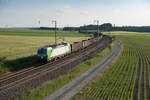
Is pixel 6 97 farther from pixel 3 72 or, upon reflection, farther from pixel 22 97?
pixel 3 72

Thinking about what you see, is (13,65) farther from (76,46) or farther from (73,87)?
(76,46)

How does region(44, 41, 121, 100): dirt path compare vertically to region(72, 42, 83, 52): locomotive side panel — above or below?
below

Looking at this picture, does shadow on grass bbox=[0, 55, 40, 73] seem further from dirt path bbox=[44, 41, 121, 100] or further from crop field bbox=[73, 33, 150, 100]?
crop field bbox=[73, 33, 150, 100]

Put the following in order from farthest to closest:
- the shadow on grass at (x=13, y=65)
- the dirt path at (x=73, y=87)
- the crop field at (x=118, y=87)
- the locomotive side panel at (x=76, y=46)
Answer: the locomotive side panel at (x=76, y=46) < the shadow on grass at (x=13, y=65) < the crop field at (x=118, y=87) < the dirt path at (x=73, y=87)

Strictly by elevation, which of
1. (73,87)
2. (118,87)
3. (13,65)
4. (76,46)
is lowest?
(118,87)

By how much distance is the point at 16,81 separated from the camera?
22.2 metres

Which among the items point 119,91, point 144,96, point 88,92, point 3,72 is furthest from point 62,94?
point 3,72

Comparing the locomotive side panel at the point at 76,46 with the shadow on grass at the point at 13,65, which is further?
the locomotive side panel at the point at 76,46

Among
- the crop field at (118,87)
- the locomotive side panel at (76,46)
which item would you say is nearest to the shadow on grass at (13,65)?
the crop field at (118,87)

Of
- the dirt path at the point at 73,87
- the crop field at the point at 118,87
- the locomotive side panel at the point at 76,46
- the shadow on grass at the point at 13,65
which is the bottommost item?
the crop field at the point at 118,87

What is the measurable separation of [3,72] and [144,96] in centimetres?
2283

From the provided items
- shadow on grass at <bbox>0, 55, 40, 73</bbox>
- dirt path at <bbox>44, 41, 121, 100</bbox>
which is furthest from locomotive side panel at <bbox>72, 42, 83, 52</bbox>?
dirt path at <bbox>44, 41, 121, 100</bbox>

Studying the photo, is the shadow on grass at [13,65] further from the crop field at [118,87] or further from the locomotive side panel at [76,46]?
the locomotive side panel at [76,46]

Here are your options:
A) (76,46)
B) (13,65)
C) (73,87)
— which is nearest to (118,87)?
(73,87)
